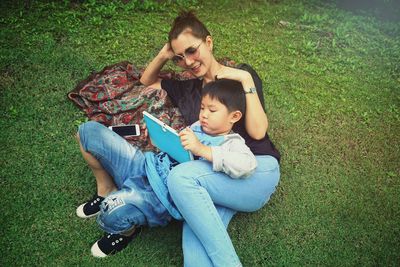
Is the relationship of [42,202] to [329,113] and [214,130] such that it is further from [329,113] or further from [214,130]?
[329,113]

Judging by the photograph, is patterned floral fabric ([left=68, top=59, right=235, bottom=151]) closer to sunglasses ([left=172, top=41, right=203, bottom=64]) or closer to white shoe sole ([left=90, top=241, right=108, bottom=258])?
sunglasses ([left=172, top=41, right=203, bottom=64])

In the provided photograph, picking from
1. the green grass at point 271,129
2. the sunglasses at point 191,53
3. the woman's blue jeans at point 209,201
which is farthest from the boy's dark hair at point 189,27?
the green grass at point 271,129

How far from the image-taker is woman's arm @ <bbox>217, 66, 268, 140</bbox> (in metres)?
3.16

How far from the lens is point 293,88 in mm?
5066

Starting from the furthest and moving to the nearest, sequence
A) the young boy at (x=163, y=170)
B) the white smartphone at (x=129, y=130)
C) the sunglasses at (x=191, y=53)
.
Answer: the white smartphone at (x=129, y=130), the sunglasses at (x=191, y=53), the young boy at (x=163, y=170)

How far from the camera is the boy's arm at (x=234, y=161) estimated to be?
8.80ft

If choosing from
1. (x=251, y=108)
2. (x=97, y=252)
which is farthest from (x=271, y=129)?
(x=97, y=252)

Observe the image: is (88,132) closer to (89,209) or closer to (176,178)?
(89,209)

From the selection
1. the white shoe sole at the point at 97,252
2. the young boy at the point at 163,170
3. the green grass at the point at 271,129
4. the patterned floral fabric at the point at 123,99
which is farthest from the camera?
the patterned floral fabric at the point at 123,99

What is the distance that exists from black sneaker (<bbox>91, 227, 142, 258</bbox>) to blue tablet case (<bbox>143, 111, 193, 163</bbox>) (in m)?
0.74

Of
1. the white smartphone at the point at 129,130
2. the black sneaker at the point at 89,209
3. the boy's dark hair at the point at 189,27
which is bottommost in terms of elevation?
the black sneaker at the point at 89,209

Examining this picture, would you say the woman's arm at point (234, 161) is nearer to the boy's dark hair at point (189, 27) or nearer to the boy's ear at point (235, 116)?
the boy's ear at point (235, 116)

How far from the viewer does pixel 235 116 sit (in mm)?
3057

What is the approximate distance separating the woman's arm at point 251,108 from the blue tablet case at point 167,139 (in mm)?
610
